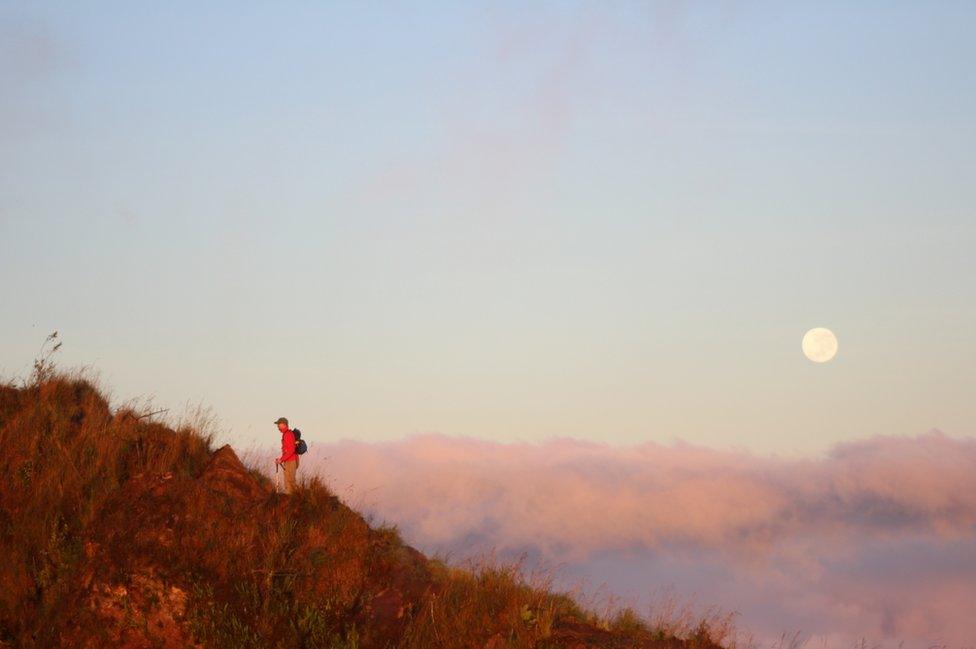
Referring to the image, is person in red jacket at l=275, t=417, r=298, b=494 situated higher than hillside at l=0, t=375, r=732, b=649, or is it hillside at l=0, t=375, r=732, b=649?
person in red jacket at l=275, t=417, r=298, b=494

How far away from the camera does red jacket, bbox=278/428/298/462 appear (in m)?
16.8

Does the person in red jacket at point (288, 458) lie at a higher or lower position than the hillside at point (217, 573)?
higher

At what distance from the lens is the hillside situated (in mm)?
13320

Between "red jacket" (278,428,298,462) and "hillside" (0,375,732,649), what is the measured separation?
586mm

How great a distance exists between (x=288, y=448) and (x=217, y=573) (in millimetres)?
3147

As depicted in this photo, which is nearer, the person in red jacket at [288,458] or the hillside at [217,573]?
the hillside at [217,573]

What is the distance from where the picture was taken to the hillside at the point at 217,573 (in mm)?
13320

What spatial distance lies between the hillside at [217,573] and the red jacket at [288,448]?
1.92 ft

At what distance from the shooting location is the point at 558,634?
43.3 ft

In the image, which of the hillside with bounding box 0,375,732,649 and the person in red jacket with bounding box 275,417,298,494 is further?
the person in red jacket with bounding box 275,417,298,494

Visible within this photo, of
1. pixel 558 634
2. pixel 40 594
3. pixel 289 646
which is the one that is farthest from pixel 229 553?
pixel 558 634

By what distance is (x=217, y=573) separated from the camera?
46.0 feet

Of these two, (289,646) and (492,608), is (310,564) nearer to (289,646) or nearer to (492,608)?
(289,646)

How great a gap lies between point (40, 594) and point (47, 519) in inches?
49.8
